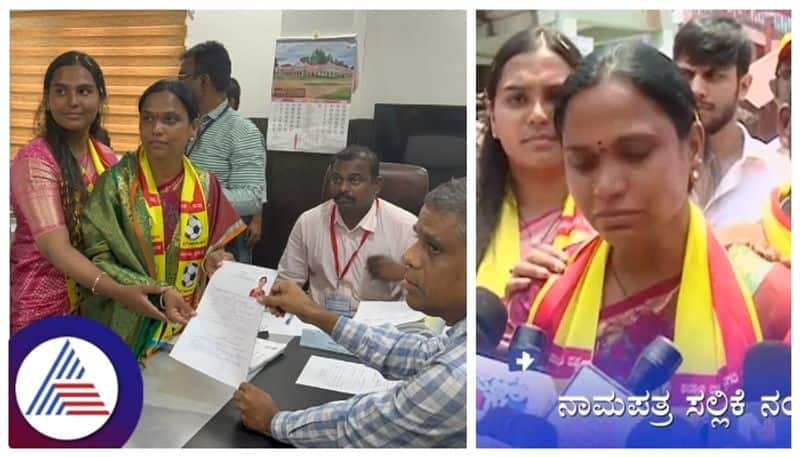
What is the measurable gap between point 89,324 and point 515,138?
1004 mm

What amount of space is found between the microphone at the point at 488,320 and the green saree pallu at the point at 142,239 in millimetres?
545

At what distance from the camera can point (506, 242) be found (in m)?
1.41

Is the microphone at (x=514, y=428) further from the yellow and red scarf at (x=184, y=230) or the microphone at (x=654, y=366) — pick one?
the yellow and red scarf at (x=184, y=230)

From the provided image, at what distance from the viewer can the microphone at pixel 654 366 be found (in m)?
1.38

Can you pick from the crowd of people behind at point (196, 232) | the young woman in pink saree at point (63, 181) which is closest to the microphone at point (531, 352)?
the crowd of people behind at point (196, 232)

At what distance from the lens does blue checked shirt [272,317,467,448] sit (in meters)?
1.35

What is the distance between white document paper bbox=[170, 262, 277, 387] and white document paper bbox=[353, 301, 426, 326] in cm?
21

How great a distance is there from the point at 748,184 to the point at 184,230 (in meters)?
1.21

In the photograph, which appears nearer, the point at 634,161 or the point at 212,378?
the point at 634,161

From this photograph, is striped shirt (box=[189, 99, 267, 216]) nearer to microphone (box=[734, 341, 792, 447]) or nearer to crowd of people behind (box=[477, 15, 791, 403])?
crowd of people behind (box=[477, 15, 791, 403])

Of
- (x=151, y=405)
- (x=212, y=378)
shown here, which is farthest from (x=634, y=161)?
(x=151, y=405)

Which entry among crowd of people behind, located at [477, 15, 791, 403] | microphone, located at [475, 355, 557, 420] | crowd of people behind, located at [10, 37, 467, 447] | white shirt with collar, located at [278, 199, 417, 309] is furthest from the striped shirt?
microphone, located at [475, 355, 557, 420]

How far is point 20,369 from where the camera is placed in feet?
4.70
